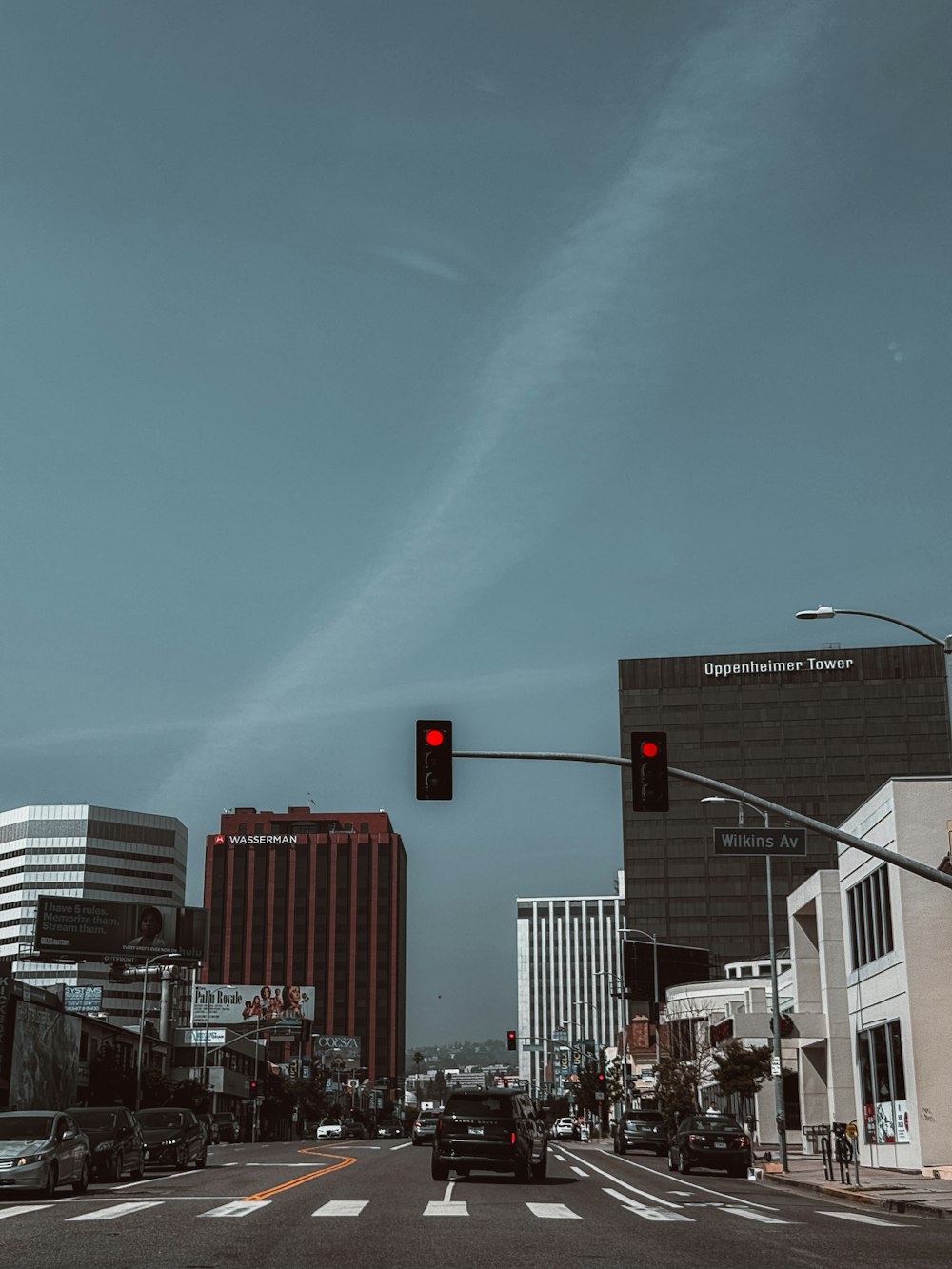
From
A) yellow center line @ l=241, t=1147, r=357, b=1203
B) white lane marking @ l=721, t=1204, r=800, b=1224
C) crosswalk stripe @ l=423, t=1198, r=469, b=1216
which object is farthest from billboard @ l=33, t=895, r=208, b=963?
white lane marking @ l=721, t=1204, r=800, b=1224

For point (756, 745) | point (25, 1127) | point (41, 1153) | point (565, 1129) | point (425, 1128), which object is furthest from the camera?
point (756, 745)

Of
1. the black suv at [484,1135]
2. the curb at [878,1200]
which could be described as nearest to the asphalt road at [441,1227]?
the black suv at [484,1135]

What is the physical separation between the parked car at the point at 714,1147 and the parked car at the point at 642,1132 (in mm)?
18456

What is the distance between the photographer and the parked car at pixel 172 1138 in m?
38.2

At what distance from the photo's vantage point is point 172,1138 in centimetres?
3853

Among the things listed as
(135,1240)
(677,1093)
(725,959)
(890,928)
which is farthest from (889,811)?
(725,959)

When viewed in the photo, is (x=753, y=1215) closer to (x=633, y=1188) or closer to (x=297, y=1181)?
(x=633, y=1188)

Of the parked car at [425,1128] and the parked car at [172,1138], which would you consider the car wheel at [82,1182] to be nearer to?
the parked car at [172,1138]

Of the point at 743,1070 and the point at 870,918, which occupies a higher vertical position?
the point at 870,918

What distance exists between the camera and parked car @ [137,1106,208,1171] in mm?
38219

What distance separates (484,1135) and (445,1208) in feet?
22.9

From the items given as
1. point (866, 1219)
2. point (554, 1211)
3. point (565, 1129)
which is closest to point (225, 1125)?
point (565, 1129)

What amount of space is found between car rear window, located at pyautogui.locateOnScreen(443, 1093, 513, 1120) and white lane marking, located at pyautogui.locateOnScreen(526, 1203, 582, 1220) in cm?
564

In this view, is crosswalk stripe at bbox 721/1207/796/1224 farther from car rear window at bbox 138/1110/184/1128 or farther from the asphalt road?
car rear window at bbox 138/1110/184/1128
